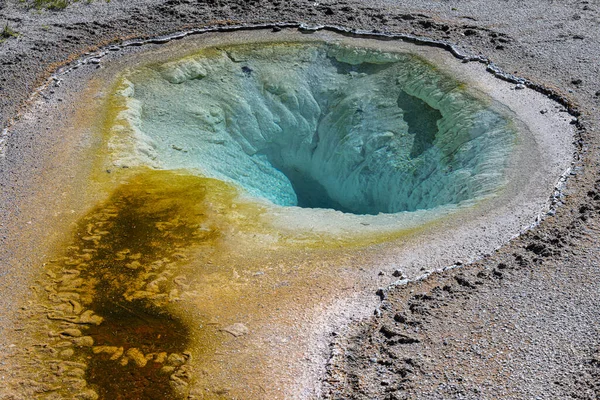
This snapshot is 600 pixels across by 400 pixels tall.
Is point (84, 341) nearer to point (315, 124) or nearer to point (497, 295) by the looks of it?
point (497, 295)

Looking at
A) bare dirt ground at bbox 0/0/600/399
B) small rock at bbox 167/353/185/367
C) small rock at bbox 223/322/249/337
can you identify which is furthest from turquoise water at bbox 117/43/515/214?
small rock at bbox 167/353/185/367

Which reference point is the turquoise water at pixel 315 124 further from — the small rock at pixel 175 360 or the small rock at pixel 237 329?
the small rock at pixel 175 360

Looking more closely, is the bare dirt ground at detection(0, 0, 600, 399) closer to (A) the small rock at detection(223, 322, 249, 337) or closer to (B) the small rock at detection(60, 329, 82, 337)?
(B) the small rock at detection(60, 329, 82, 337)

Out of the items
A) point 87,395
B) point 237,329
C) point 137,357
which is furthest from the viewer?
point 237,329

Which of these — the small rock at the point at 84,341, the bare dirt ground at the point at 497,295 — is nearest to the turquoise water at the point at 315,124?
the bare dirt ground at the point at 497,295

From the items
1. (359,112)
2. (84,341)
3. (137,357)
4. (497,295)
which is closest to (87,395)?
(137,357)

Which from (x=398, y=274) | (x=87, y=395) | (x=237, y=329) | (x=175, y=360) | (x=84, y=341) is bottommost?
(x=87, y=395)

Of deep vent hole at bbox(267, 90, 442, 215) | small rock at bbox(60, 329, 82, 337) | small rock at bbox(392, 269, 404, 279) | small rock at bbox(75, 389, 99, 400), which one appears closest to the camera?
small rock at bbox(75, 389, 99, 400)

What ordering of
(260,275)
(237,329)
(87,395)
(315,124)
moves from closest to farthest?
(87,395)
(237,329)
(260,275)
(315,124)
